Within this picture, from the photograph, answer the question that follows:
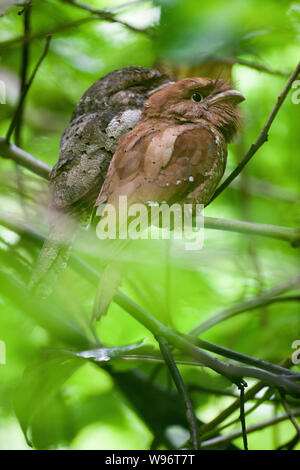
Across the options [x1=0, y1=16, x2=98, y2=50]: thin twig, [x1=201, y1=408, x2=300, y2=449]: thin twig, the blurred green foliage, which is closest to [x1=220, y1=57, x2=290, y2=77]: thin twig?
the blurred green foliage

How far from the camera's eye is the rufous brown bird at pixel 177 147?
67 cm

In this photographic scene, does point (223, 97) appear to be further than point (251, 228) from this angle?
No

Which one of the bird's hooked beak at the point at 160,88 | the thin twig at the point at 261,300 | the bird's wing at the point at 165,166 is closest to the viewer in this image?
the bird's wing at the point at 165,166

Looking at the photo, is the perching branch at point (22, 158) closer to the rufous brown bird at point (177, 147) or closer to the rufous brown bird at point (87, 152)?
the rufous brown bird at point (87, 152)

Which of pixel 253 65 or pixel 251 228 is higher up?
pixel 253 65

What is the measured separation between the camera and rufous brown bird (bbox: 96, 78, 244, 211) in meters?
0.67

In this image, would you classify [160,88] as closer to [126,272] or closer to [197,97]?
[197,97]

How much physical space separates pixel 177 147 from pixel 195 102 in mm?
83

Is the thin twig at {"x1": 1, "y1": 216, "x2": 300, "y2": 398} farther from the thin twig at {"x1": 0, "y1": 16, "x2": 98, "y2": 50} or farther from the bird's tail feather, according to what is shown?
the thin twig at {"x1": 0, "y1": 16, "x2": 98, "y2": 50}

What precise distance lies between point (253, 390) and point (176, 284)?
0.31 meters

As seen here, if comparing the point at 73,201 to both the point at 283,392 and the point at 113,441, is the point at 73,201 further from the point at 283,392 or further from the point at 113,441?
the point at 113,441

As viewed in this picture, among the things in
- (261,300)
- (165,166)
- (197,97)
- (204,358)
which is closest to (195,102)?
(197,97)

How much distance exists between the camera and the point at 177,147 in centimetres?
70

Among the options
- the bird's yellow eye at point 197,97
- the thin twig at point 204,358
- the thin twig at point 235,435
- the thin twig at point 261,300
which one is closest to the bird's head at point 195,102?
the bird's yellow eye at point 197,97
